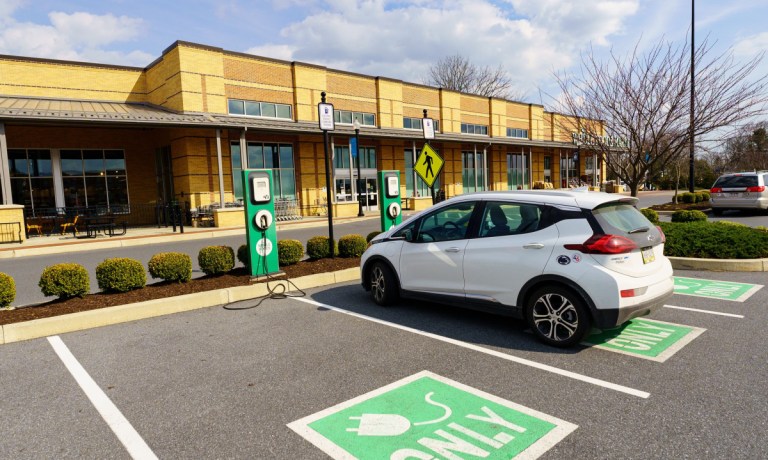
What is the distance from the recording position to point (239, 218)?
67.3 feet

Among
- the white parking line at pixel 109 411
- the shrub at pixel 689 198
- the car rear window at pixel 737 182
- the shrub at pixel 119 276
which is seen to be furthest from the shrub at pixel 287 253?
the shrub at pixel 689 198

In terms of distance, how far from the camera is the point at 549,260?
4.60 meters

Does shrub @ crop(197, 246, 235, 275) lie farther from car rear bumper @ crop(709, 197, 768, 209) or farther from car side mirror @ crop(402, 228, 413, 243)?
car rear bumper @ crop(709, 197, 768, 209)

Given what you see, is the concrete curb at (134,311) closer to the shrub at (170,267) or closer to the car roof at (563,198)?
the shrub at (170,267)

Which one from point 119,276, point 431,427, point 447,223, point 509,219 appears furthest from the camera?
point 119,276

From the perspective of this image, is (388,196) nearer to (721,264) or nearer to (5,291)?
(721,264)

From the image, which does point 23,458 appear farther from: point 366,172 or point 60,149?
point 366,172

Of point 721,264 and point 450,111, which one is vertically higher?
point 450,111

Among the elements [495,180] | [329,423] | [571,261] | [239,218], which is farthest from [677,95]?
[495,180]

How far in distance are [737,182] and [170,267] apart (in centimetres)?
1907

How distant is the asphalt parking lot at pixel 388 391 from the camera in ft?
9.86

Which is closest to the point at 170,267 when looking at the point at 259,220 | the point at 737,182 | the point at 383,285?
the point at 259,220

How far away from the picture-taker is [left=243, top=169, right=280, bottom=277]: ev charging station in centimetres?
757

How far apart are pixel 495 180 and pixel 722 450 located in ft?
123
